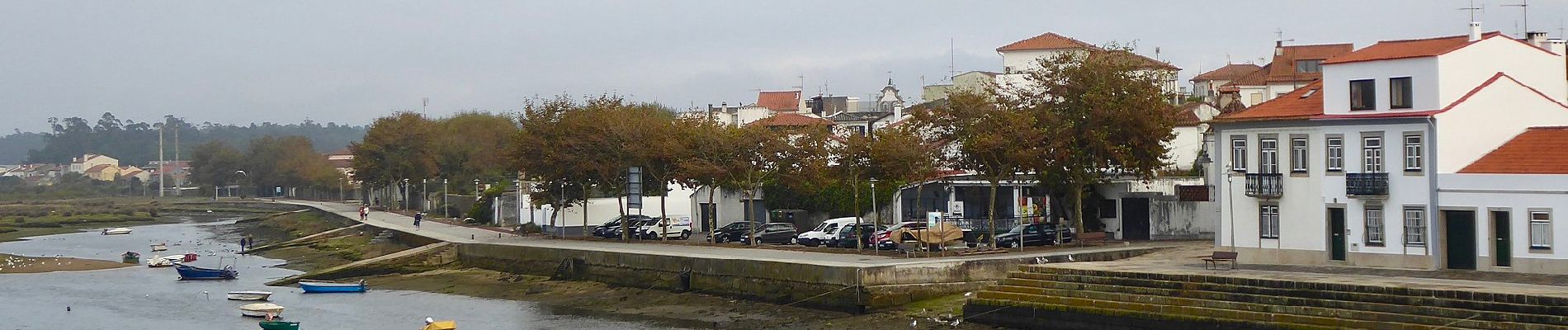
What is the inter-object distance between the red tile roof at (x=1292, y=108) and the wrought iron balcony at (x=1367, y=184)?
6.11ft

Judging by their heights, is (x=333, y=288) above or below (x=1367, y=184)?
below

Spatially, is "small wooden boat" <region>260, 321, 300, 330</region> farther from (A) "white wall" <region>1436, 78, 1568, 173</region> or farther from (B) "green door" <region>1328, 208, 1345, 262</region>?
(A) "white wall" <region>1436, 78, 1568, 173</region>

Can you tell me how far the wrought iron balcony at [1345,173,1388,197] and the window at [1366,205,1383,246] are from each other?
1.18ft

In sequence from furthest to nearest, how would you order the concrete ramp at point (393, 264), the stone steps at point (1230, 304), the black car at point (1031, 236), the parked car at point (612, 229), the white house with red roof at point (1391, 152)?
the parked car at point (612, 229), the concrete ramp at point (393, 264), the black car at point (1031, 236), the white house with red roof at point (1391, 152), the stone steps at point (1230, 304)

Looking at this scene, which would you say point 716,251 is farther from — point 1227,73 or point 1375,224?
point 1227,73

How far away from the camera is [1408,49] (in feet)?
114

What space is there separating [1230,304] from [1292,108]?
8.97m

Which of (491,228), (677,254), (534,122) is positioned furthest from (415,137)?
(677,254)

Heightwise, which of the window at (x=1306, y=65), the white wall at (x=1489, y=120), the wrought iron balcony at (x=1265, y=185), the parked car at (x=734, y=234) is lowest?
the parked car at (x=734, y=234)

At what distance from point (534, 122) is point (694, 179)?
32.7ft

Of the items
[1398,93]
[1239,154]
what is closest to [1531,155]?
[1398,93]

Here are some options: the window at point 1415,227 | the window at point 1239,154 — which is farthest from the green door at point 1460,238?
the window at point 1239,154

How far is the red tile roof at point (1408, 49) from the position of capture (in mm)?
33438

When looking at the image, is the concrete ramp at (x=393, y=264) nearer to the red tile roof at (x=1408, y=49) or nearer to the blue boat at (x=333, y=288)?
the blue boat at (x=333, y=288)
